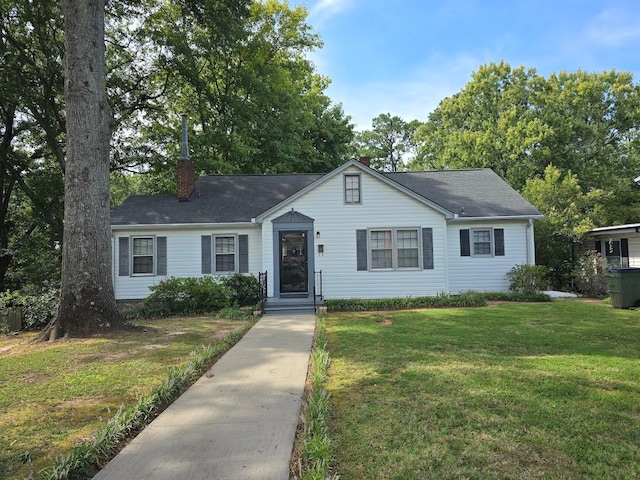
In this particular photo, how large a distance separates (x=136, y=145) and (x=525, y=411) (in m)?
22.4

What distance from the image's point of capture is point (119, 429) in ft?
12.0

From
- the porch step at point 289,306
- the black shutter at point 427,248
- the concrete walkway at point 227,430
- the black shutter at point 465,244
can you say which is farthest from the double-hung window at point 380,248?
the concrete walkway at point 227,430

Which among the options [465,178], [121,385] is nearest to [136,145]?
[465,178]

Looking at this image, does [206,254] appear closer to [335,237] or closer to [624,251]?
[335,237]

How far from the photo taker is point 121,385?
5211 millimetres

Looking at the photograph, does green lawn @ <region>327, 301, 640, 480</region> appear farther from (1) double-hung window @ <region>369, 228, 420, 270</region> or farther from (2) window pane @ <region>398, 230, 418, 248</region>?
(2) window pane @ <region>398, 230, 418, 248</region>

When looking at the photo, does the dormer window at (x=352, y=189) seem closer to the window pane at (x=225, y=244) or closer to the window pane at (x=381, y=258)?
the window pane at (x=381, y=258)

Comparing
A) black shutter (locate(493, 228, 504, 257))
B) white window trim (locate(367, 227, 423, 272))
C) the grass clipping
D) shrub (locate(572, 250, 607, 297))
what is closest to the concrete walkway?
the grass clipping

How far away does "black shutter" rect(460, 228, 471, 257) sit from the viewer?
1460 cm

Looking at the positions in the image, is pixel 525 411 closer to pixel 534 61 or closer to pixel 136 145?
pixel 136 145

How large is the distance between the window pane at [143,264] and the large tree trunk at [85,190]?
5208 mm

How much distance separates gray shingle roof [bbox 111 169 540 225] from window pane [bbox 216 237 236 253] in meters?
0.70

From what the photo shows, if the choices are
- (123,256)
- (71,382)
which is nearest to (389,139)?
(123,256)

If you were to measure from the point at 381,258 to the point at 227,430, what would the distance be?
10536 mm
